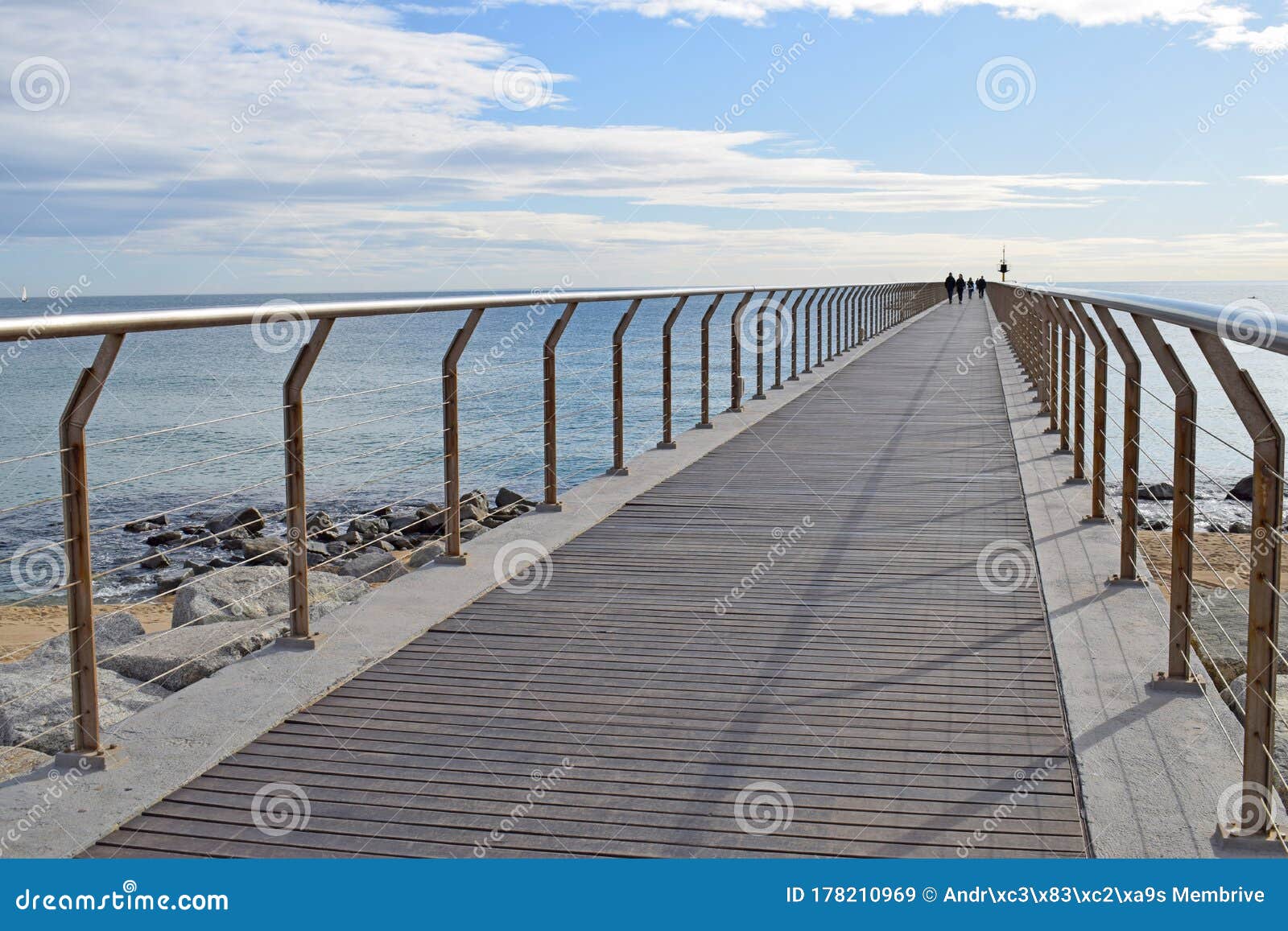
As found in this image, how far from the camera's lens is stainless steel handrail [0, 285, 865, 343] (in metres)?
2.72

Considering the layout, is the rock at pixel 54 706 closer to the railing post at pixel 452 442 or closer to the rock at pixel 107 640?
the rock at pixel 107 640

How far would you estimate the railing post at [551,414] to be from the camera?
251 inches

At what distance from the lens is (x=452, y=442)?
210 inches

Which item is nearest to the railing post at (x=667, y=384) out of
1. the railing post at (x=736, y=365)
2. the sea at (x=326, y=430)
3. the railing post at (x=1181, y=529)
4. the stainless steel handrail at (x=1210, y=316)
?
the sea at (x=326, y=430)

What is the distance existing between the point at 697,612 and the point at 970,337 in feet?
72.1

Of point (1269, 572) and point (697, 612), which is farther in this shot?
point (697, 612)

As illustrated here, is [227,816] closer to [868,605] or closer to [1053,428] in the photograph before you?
[868,605]

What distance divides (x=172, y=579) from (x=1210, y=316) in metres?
13.8

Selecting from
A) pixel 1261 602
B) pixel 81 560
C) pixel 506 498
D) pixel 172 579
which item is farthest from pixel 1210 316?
pixel 506 498

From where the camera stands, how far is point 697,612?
15.4 ft

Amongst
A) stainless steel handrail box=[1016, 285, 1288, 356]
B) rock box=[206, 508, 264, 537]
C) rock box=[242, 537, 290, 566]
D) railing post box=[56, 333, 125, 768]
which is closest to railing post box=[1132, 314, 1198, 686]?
stainless steel handrail box=[1016, 285, 1288, 356]

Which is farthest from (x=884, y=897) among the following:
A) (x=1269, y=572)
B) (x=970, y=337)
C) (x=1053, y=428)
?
(x=970, y=337)

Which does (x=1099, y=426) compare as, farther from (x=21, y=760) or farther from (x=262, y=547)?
(x=262, y=547)

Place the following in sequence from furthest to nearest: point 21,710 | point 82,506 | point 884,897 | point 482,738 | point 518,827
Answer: point 21,710 < point 482,738 < point 82,506 < point 518,827 < point 884,897
